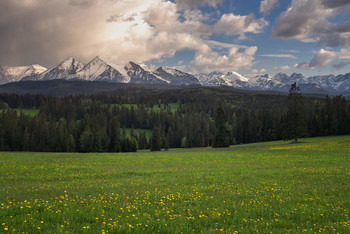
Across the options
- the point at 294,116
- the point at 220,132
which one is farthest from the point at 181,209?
the point at 220,132

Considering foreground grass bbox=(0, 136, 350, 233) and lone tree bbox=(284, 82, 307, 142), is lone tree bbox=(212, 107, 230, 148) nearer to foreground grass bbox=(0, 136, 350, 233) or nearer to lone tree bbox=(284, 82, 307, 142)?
lone tree bbox=(284, 82, 307, 142)

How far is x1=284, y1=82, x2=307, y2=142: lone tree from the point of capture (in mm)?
69938

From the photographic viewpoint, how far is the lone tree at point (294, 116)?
69.9 meters

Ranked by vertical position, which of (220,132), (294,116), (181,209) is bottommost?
(181,209)

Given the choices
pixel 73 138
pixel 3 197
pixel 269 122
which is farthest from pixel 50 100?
pixel 3 197

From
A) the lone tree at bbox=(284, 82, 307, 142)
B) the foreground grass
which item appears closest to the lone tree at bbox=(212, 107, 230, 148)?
the lone tree at bbox=(284, 82, 307, 142)

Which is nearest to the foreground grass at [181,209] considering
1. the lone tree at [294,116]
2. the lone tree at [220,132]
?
the lone tree at [294,116]

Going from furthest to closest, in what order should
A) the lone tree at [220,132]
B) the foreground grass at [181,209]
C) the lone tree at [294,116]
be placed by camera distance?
the lone tree at [220,132]
the lone tree at [294,116]
the foreground grass at [181,209]

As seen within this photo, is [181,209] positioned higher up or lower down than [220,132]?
lower down

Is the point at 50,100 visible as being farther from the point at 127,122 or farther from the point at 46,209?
the point at 46,209

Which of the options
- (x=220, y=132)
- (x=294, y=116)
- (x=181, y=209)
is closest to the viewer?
(x=181, y=209)

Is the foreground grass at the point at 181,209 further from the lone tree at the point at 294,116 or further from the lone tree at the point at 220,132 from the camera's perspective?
the lone tree at the point at 220,132

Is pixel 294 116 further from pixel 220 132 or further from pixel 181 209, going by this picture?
pixel 181 209

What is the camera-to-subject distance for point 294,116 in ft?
233
